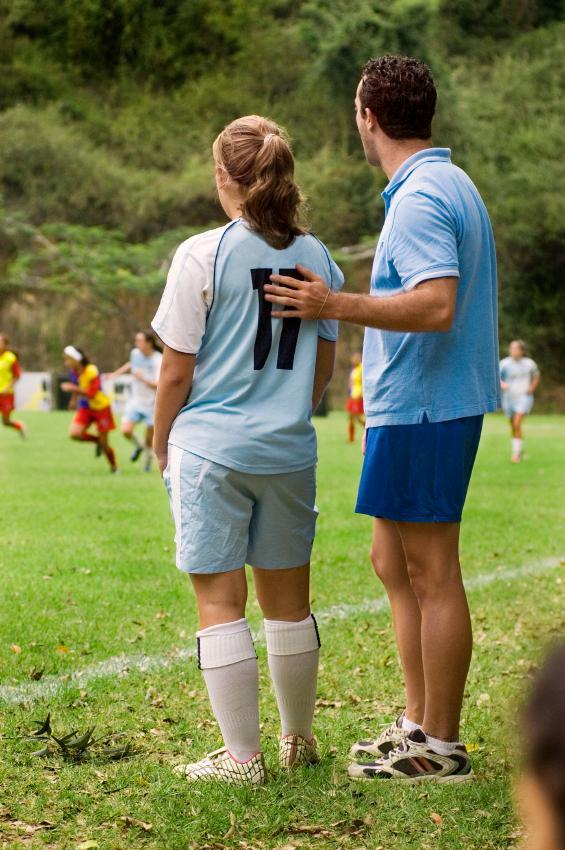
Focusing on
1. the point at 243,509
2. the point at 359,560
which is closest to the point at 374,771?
the point at 243,509

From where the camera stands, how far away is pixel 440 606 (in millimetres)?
3754

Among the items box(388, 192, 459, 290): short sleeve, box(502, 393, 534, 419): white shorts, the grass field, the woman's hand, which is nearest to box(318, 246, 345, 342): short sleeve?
box(388, 192, 459, 290): short sleeve

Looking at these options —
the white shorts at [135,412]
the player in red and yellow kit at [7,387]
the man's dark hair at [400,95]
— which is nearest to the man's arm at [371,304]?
the man's dark hair at [400,95]

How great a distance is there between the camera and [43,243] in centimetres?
5138

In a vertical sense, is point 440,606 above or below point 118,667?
above

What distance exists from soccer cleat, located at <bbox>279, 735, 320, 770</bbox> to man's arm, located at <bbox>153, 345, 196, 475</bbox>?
103 centimetres

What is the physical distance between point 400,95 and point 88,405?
13812mm

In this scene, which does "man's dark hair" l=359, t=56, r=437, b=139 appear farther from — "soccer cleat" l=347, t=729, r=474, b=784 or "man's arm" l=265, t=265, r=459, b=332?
"soccer cleat" l=347, t=729, r=474, b=784

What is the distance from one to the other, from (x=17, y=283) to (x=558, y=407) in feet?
73.1

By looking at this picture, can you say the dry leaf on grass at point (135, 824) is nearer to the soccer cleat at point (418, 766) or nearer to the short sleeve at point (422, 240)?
the soccer cleat at point (418, 766)

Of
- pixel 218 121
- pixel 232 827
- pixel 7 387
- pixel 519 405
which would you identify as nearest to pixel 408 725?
pixel 232 827

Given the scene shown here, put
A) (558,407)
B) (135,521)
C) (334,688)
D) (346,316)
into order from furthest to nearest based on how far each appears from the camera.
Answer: (558,407), (135,521), (334,688), (346,316)

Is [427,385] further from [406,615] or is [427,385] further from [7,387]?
[7,387]

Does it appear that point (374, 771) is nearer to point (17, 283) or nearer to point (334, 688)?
point (334, 688)
